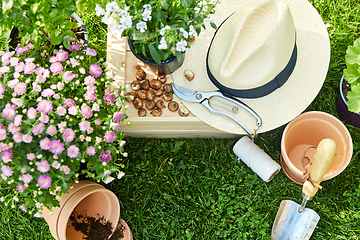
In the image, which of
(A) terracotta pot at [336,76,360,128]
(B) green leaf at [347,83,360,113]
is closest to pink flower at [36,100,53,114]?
(B) green leaf at [347,83,360,113]

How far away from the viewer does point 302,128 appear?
1651mm

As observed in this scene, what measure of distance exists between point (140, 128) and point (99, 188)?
40 cm

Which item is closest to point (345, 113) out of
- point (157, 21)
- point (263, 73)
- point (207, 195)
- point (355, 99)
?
point (355, 99)

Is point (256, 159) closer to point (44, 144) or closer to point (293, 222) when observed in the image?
point (293, 222)

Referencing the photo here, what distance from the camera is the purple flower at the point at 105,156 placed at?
1.21 meters

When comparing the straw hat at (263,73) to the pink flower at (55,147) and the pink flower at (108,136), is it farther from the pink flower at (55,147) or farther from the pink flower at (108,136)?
the pink flower at (55,147)

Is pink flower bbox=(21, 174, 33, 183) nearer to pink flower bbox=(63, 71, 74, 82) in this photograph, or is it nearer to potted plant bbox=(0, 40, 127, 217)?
potted plant bbox=(0, 40, 127, 217)

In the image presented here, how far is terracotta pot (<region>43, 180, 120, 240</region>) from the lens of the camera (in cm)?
133

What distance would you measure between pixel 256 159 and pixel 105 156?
2.63ft

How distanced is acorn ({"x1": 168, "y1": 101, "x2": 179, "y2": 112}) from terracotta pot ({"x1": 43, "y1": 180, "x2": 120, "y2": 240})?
477 millimetres

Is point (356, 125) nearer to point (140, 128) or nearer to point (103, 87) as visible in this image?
point (140, 128)

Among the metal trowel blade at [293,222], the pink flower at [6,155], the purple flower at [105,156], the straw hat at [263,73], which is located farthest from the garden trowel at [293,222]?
the pink flower at [6,155]

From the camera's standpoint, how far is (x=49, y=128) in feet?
3.66

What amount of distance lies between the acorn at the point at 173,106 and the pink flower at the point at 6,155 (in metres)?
0.71
